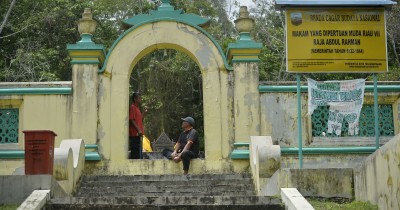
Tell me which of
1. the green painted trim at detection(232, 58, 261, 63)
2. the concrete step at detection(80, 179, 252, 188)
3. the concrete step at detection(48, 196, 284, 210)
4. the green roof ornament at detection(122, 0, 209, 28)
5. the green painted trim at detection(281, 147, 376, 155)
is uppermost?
the green roof ornament at detection(122, 0, 209, 28)

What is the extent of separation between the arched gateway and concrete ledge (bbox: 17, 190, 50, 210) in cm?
337

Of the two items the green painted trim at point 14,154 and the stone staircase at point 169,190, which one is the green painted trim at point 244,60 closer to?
the stone staircase at point 169,190

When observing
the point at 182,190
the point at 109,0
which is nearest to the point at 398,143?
the point at 182,190

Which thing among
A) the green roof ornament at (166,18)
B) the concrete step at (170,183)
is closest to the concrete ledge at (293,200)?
the concrete step at (170,183)

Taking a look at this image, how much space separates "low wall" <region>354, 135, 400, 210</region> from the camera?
6.81 meters

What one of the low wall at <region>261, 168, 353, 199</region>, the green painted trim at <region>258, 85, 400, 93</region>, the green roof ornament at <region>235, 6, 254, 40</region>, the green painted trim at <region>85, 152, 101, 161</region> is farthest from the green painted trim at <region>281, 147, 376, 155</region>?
the green painted trim at <region>85, 152, 101, 161</region>

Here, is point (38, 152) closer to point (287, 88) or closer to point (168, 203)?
point (168, 203)

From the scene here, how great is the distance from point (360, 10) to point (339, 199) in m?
3.11

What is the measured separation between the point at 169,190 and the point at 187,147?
1338mm

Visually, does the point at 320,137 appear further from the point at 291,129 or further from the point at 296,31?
the point at 296,31

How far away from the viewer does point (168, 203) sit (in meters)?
7.77

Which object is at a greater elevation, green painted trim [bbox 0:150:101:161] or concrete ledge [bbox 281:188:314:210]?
green painted trim [bbox 0:150:101:161]

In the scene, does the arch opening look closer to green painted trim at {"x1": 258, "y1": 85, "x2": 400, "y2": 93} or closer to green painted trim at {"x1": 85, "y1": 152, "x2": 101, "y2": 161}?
green painted trim at {"x1": 258, "y1": 85, "x2": 400, "y2": 93}

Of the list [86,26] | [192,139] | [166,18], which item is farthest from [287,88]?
[86,26]
